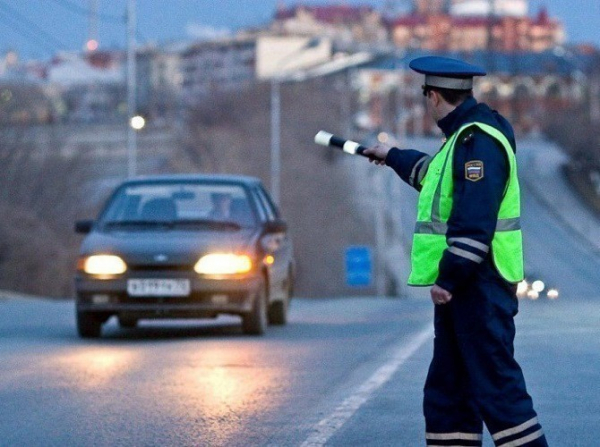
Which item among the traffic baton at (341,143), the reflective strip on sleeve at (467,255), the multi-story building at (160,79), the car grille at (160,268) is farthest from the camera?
the multi-story building at (160,79)

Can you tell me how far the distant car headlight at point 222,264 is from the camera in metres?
14.9

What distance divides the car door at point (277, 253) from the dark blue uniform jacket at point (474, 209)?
376 inches

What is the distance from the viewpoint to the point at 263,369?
465 inches

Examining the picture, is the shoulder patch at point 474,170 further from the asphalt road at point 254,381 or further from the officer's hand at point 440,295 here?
the asphalt road at point 254,381

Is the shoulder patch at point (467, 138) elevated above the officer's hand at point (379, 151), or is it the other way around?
the shoulder patch at point (467, 138)

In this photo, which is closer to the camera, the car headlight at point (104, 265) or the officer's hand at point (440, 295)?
the officer's hand at point (440, 295)

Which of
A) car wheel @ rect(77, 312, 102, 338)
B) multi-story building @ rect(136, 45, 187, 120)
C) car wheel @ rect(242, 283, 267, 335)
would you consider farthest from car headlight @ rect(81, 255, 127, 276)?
multi-story building @ rect(136, 45, 187, 120)

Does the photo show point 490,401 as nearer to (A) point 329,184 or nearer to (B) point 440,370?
(B) point 440,370

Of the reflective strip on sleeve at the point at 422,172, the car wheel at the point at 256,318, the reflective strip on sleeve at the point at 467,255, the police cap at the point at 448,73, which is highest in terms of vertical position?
the police cap at the point at 448,73

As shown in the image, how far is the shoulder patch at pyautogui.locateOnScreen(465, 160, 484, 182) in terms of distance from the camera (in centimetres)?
630

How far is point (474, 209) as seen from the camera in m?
6.28

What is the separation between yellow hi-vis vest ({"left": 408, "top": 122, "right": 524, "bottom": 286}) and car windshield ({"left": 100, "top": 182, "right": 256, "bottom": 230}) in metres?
9.17

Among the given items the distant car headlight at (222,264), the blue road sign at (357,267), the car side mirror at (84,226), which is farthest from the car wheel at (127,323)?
the blue road sign at (357,267)

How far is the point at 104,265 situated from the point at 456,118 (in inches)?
342
